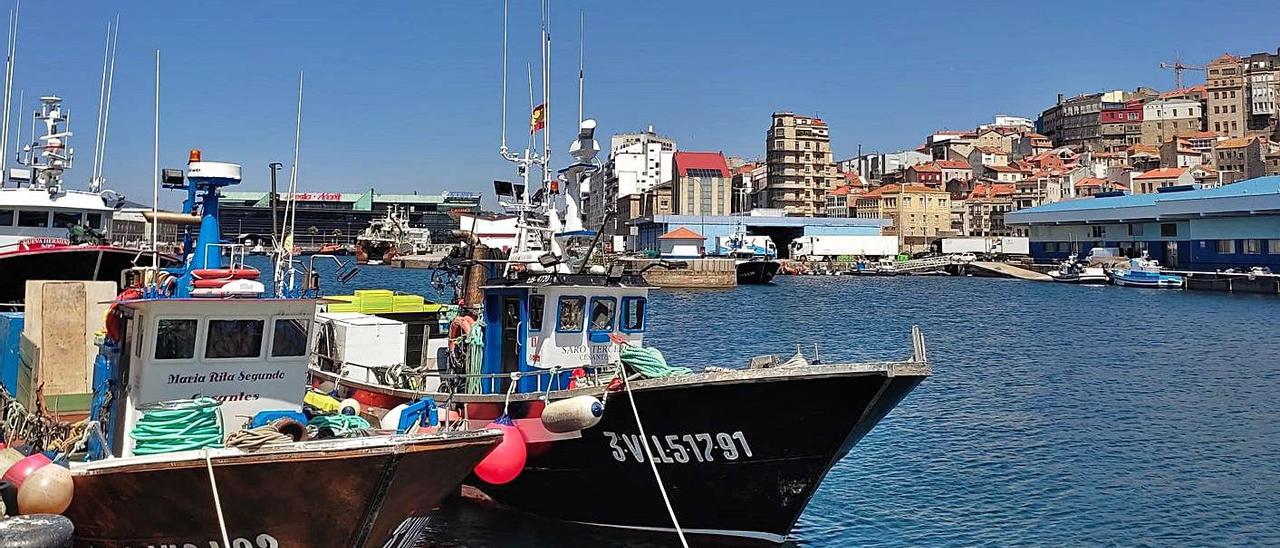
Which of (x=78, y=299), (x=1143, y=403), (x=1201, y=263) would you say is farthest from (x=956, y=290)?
(x=78, y=299)

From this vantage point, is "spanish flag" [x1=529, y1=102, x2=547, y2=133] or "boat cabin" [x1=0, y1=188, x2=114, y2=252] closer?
"spanish flag" [x1=529, y1=102, x2=547, y2=133]

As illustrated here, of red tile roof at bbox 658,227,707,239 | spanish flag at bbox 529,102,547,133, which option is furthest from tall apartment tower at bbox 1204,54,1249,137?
spanish flag at bbox 529,102,547,133

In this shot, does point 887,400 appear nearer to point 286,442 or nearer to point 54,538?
point 286,442

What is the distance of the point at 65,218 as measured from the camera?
32969 millimetres

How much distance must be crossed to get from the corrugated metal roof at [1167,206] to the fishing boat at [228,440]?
93.7m

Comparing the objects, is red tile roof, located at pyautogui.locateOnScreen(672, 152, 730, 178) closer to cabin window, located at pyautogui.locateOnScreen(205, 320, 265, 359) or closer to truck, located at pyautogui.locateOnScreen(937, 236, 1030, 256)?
truck, located at pyautogui.locateOnScreen(937, 236, 1030, 256)

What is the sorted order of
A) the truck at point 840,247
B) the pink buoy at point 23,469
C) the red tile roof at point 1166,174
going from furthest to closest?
the red tile roof at point 1166,174
the truck at point 840,247
the pink buoy at point 23,469

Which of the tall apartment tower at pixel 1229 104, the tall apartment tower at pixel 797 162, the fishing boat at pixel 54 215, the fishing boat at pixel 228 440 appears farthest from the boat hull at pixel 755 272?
the tall apartment tower at pixel 1229 104

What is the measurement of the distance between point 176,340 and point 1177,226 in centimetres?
10640

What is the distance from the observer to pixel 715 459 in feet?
49.3

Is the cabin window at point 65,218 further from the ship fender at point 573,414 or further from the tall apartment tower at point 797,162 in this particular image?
the tall apartment tower at point 797,162

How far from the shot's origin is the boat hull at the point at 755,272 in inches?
4077

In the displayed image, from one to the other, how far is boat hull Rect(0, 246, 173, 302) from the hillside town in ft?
325

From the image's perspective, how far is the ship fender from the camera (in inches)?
574
